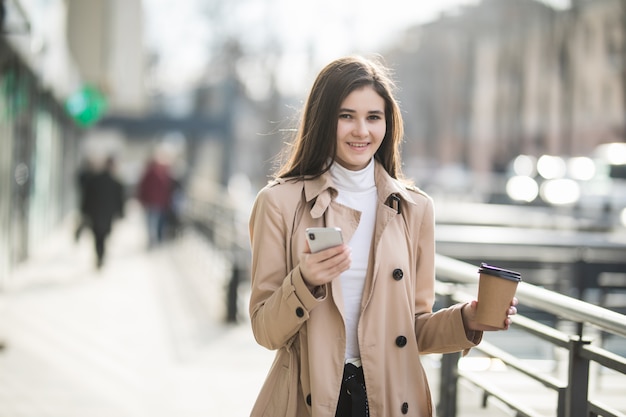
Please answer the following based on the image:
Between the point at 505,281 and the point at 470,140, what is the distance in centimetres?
Answer: 5287

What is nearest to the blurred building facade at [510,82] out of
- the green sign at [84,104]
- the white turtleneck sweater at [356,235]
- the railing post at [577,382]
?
the green sign at [84,104]

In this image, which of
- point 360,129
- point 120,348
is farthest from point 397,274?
point 120,348

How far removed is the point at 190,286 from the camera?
12133mm

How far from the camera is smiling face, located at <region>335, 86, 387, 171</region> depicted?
2467mm

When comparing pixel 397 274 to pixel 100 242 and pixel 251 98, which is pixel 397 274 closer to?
pixel 100 242

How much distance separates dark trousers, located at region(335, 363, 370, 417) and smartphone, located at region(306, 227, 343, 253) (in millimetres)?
426

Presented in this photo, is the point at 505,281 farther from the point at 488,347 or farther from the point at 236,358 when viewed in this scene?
the point at 236,358

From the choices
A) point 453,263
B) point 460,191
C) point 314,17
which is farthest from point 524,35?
point 453,263

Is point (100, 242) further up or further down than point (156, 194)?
further down

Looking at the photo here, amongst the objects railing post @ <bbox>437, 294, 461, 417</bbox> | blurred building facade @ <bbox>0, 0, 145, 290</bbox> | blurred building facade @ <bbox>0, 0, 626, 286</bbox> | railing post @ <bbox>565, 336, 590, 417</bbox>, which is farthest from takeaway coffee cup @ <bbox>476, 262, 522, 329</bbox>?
blurred building facade @ <bbox>0, 0, 145, 290</bbox>

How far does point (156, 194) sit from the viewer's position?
16547mm

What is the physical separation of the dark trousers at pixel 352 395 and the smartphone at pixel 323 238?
426 millimetres

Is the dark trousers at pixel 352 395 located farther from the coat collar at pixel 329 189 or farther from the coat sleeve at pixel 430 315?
the coat collar at pixel 329 189

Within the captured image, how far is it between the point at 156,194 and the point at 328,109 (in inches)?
568
